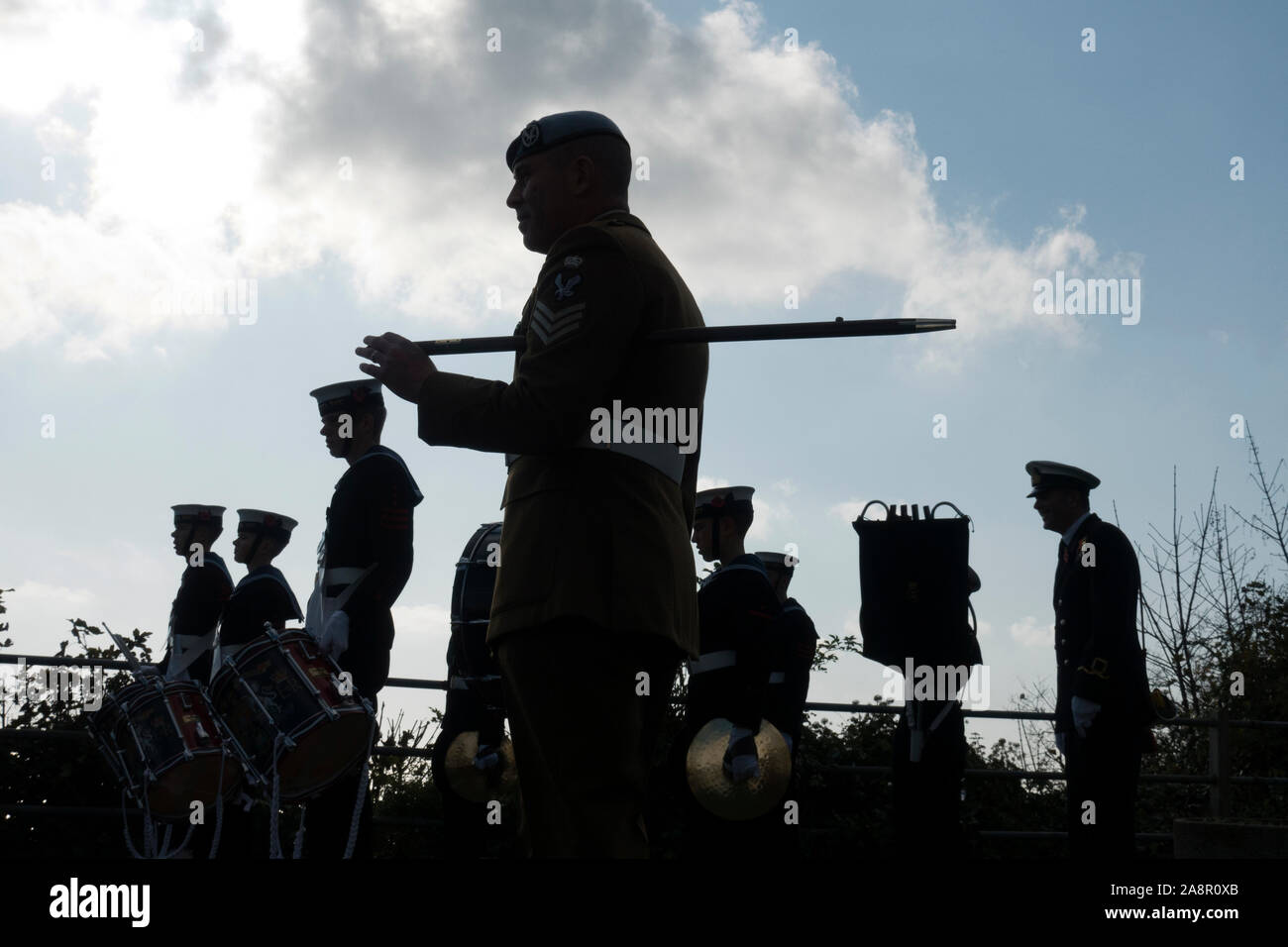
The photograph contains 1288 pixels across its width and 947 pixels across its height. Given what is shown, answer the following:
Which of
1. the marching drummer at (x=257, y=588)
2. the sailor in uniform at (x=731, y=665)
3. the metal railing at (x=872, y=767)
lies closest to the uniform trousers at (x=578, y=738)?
the sailor in uniform at (x=731, y=665)

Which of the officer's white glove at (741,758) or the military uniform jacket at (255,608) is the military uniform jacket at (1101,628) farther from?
the military uniform jacket at (255,608)

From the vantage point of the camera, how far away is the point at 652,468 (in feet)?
9.05

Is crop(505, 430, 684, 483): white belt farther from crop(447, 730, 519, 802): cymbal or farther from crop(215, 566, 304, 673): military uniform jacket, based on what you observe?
crop(215, 566, 304, 673): military uniform jacket

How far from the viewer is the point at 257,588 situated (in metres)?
7.71

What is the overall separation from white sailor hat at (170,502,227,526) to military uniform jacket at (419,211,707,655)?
6573 mm

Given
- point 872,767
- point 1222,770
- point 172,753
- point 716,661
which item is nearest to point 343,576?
point 172,753

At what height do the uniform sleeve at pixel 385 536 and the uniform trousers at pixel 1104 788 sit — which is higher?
the uniform sleeve at pixel 385 536

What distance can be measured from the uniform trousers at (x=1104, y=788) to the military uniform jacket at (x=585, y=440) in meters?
4.13

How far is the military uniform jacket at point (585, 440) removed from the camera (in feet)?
8.54

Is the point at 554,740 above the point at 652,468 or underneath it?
underneath

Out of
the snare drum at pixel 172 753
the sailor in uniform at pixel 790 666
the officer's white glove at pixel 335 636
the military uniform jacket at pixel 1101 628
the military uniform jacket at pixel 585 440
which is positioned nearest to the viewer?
the military uniform jacket at pixel 585 440
